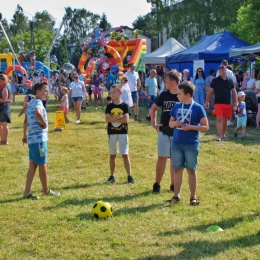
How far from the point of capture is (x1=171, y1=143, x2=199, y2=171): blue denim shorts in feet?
19.4

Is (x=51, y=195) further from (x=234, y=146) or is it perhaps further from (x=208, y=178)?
(x=234, y=146)

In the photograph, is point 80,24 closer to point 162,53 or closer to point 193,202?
point 162,53

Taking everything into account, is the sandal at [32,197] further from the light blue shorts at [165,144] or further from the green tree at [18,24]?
the green tree at [18,24]

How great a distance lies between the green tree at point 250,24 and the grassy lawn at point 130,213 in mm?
18568

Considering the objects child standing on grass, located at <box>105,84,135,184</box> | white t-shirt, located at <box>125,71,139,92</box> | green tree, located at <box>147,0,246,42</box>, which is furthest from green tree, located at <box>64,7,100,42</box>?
child standing on grass, located at <box>105,84,135,184</box>

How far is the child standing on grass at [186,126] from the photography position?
5809 millimetres

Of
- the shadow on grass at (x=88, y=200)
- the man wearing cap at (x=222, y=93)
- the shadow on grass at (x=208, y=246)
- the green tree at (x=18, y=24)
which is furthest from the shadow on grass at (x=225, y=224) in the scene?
the green tree at (x=18, y=24)

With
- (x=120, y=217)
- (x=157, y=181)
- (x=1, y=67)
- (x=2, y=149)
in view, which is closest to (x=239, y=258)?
(x=120, y=217)

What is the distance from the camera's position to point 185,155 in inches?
235

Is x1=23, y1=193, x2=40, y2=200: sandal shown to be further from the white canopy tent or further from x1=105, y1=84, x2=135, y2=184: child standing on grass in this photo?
the white canopy tent

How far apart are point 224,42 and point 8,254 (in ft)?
54.5

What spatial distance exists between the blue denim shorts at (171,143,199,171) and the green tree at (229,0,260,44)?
71.4 feet

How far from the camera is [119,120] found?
7.23 metres

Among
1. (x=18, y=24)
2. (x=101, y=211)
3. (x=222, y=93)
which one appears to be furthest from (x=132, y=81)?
(x=18, y=24)
